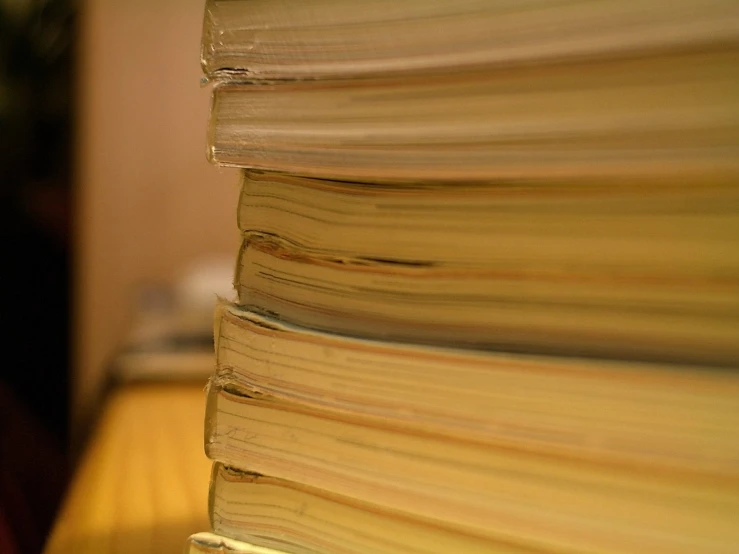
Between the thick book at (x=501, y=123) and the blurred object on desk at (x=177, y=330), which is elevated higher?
the thick book at (x=501, y=123)

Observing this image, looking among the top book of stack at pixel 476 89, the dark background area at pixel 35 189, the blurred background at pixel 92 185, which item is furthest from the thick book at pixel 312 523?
the dark background area at pixel 35 189

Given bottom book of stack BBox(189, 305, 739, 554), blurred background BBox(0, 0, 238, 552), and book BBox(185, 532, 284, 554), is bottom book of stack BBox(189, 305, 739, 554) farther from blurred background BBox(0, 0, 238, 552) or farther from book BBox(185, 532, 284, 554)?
blurred background BBox(0, 0, 238, 552)

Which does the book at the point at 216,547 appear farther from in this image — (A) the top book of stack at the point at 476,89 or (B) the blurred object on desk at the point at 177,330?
(B) the blurred object on desk at the point at 177,330

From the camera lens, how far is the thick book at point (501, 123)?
18 cm

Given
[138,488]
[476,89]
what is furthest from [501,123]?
[138,488]

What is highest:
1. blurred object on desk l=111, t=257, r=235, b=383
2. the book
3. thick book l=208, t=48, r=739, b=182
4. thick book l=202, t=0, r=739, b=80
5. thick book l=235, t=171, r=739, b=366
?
thick book l=202, t=0, r=739, b=80

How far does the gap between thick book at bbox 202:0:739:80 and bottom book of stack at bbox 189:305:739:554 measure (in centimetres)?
9

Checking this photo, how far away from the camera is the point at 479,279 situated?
0.70ft

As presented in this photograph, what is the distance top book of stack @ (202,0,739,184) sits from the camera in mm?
177

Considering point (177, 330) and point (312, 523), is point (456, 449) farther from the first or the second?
point (177, 330)

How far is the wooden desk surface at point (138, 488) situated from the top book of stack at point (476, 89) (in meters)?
0.21

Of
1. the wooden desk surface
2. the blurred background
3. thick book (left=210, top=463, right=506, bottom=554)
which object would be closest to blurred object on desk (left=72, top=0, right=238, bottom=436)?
the blurred background

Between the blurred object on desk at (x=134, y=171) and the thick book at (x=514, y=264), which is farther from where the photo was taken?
the blurred object on desk at (x=134, y=171)

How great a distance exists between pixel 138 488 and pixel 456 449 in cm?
28
